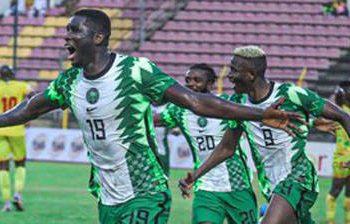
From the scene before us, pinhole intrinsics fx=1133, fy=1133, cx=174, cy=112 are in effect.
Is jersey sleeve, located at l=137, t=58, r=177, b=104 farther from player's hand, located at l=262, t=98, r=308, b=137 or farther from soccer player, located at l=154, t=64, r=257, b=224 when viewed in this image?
soccer player, located at l=154, t=64, r=257, b=224

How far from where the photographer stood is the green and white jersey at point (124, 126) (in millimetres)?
7906

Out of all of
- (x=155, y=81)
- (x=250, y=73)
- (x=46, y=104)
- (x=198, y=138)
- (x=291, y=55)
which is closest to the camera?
(x=155, y=81)

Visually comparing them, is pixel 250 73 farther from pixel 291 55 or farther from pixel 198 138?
pixel 291 55

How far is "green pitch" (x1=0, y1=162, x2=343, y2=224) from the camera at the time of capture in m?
17.4

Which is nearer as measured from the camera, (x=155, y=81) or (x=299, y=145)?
(x=155, y=81)

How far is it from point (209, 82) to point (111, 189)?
4.57 m

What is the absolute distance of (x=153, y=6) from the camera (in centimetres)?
3938

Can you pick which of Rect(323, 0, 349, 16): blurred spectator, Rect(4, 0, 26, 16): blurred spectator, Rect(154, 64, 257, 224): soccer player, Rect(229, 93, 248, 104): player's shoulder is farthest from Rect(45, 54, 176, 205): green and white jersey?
Rect(4, 0, 26, 16): blurred spectator

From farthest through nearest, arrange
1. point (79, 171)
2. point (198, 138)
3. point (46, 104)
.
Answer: point (79, 171) → point (198, 138) → point (46, 104)

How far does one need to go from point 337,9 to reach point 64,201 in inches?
764

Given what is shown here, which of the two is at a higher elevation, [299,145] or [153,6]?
[153,6]

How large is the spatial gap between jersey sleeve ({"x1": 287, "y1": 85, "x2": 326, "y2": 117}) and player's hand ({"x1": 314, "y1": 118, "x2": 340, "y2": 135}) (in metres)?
0.16

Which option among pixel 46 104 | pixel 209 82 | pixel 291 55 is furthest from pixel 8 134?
pixel 291 55

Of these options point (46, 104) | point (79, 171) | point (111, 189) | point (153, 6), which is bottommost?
point (79, 171)
